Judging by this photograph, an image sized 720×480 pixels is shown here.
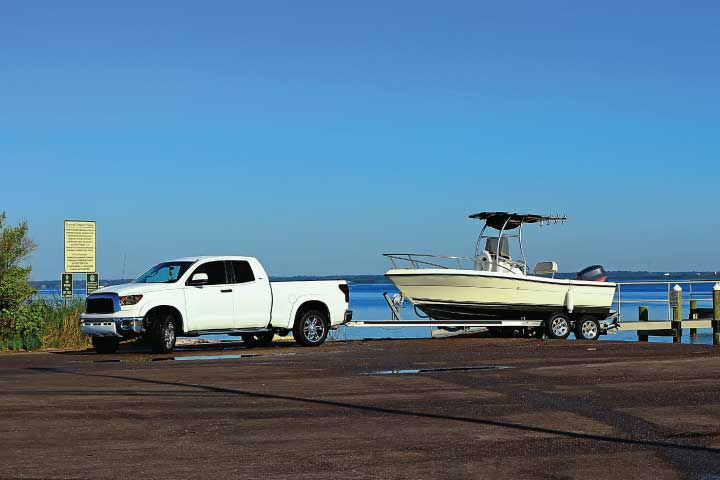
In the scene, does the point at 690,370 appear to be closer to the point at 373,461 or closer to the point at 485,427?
the point at 485,427

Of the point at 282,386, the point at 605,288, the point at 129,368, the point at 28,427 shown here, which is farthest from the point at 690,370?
the point at 605,288

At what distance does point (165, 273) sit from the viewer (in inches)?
947

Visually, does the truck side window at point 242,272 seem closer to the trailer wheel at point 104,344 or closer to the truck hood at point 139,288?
the truck hood at point 139,288

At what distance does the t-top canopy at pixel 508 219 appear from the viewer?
30250 millimetres

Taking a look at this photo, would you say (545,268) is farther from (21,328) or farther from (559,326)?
(21,328)

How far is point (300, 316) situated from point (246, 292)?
1.58 meters

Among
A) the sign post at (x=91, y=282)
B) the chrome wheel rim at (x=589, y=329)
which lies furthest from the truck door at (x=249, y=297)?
the chrome wheel rim at (x=589, y=329)

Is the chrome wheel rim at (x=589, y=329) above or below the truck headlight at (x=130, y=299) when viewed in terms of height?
below

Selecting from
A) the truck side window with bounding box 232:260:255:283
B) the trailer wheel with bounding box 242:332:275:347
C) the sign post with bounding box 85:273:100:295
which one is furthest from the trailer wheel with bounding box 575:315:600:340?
the sign post with bounding box 85:273:100:295

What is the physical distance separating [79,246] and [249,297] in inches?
241

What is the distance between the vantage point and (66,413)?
12.2 metres

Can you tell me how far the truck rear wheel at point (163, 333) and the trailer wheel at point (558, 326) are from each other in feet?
36.9

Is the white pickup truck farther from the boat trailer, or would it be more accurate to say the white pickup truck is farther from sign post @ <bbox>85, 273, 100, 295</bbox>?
sign post @ <bbox>85, 273, 100, 295</bbox>

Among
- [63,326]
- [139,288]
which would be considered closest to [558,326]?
[139,288]
